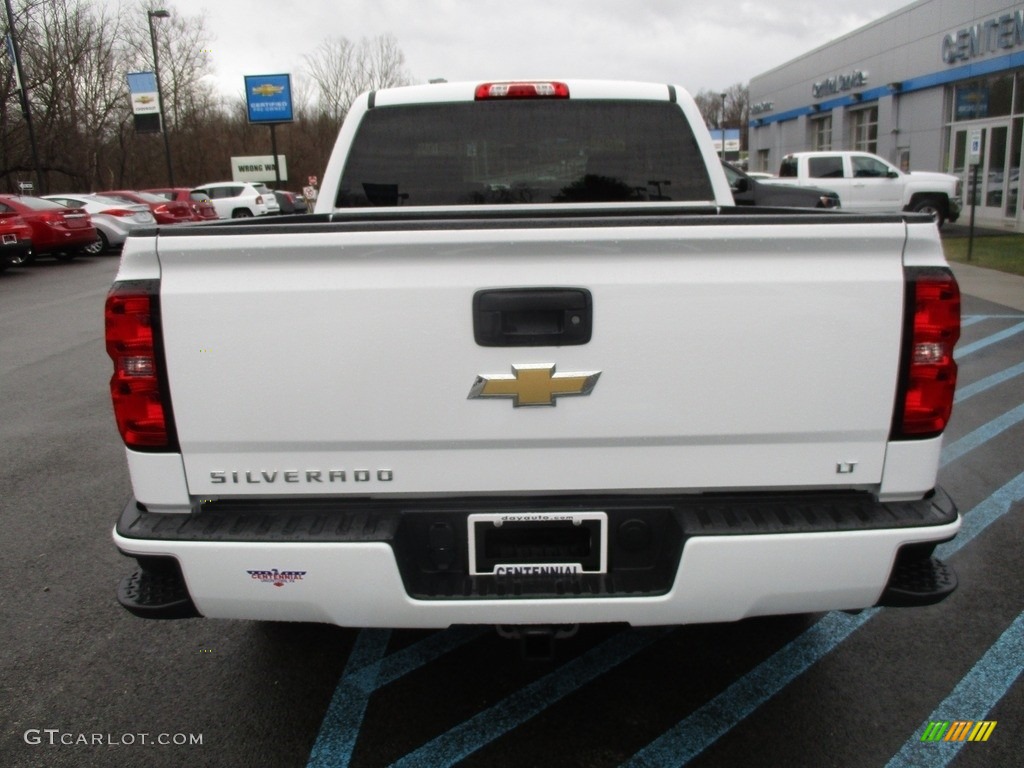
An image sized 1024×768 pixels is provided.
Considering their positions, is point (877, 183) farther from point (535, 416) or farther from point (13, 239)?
point (535, 416)

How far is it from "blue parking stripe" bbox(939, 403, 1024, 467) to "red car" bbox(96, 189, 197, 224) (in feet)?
67.7

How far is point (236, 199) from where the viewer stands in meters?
29.2

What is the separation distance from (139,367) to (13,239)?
1730 centimetres

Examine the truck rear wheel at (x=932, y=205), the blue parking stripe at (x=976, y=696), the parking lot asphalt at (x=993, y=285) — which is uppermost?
the truck rear wheel at (x=932, y=205)

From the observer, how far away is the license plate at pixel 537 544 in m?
2.22

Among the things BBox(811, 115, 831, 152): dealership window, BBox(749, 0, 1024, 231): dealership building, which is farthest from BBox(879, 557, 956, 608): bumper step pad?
BBox(811, 115, 831, 152): dealership window

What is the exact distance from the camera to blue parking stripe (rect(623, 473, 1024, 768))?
256 cm

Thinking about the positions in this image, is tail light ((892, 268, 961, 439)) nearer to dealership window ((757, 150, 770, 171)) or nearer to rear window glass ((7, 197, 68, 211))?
rear window glass ((7, 197, 68, 211))

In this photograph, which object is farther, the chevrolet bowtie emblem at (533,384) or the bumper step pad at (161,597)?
the bumper step pad at (161,597)

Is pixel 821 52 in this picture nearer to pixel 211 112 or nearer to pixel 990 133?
pixel 990 133

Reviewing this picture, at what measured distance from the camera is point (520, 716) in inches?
108

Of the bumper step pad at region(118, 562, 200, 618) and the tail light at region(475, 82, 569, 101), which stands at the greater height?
the tail light at region(475, 82, 569, 101)

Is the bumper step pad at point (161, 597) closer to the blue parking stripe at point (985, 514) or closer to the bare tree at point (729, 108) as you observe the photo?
the blue parking stripe at point (985, 514)

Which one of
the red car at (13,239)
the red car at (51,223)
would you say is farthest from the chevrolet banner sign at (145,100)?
the red car at (13,239)
